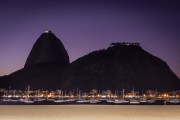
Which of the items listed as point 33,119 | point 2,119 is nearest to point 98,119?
point 33,119

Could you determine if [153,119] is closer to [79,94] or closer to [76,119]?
[76,119]

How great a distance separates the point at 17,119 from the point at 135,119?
513 inches

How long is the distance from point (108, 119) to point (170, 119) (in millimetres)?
6802

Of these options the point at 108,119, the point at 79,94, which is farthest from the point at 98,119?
the point at 79,94

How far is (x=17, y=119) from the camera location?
40.1 metres

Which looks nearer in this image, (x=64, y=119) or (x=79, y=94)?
(x=64, y=119)

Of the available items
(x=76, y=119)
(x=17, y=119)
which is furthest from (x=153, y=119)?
(x=17, y=119)

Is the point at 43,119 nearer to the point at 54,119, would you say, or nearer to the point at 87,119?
the point at 54,119

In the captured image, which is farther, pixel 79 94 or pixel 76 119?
pixel 79 94

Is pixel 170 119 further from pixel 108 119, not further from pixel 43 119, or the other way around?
pixel 43 119

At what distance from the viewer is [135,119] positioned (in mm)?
39719

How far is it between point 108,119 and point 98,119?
111cm

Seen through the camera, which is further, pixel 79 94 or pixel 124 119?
pixel 79 94

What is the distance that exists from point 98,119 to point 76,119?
8.00 ft
